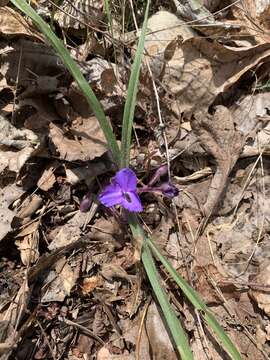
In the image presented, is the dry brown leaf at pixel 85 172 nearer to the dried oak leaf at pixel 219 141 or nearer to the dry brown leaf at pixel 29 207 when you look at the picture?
the dry brown leaf at pixel 29 207

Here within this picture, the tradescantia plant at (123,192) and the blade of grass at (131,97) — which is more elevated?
the blade of grass at (131,97)

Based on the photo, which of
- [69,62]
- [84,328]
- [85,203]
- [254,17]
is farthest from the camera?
[254,17]

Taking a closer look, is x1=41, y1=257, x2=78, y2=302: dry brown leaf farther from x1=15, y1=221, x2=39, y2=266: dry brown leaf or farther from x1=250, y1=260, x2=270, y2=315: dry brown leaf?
x1=250, y1=260, x2=270, y2=315: dry brown leaf

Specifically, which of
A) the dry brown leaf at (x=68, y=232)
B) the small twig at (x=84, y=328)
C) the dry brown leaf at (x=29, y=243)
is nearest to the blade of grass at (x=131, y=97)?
the dry brown leaf at (x=68, y=232)

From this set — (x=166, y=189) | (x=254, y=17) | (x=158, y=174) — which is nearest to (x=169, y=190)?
(x=166, y=189)

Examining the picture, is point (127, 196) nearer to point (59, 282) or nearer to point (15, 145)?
point (59, 282)
